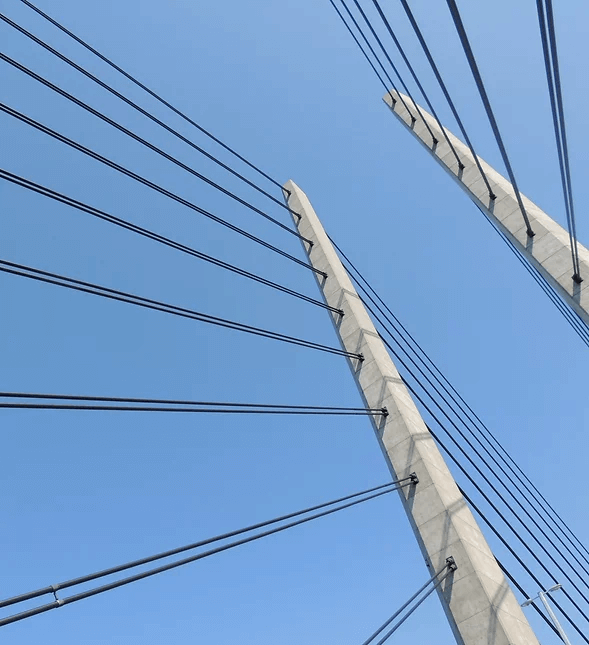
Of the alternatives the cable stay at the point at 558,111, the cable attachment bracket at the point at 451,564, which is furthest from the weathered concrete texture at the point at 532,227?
the cable attachment bracket at the point at 451,564

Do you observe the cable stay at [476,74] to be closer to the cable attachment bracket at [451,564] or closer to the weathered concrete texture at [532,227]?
the weathered concrete texture at [532,227]

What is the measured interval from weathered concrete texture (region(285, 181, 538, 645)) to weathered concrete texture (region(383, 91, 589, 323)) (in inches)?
140

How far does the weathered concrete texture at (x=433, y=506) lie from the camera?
19.4 ft

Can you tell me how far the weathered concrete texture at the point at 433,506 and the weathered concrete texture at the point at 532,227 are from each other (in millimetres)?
3569

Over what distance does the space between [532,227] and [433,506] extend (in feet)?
20.5

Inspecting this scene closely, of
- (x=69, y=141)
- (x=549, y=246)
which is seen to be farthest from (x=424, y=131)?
(x=69, y=141)

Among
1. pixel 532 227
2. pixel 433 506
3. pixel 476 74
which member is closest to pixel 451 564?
pixel 433 506

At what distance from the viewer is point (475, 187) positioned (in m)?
12.1

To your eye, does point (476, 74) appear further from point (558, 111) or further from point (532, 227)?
point (532, 227)

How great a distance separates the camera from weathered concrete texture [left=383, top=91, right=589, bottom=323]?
9250 millimetres

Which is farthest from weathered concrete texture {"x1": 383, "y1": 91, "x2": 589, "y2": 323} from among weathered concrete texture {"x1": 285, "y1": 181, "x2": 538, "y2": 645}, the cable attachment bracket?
the cable attachment bracket

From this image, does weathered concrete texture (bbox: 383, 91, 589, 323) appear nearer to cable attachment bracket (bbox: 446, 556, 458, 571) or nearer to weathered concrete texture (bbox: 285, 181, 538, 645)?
weathered concrete texture (bbox: 285, 181, 538, 645)

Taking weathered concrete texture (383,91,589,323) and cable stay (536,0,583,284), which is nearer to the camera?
cable stay (536,0,583,284)

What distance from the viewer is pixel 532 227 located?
10.2 metres
